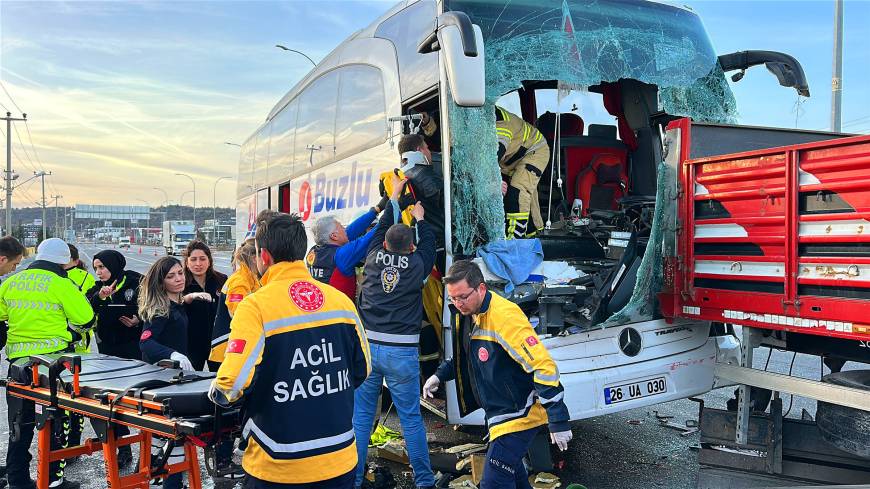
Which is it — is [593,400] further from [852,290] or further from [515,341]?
[852,290]

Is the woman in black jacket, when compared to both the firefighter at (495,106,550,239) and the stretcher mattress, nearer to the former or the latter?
the stretcher mattress

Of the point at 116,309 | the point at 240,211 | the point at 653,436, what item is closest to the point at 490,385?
the point at 653,436

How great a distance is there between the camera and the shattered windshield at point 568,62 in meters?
4.71

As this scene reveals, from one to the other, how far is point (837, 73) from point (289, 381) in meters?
14.3

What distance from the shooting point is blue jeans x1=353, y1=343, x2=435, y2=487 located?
4.56m

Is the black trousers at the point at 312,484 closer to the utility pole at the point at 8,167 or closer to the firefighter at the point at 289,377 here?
the firefighter at the point at 289,377

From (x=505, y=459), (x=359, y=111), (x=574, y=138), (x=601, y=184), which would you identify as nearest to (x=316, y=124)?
(x=359, y=111)

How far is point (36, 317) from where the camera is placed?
4.57 metres

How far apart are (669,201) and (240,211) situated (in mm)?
9503

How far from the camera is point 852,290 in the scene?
3246 millimetres

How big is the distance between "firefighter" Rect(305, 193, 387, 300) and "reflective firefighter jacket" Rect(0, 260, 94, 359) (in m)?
1.68

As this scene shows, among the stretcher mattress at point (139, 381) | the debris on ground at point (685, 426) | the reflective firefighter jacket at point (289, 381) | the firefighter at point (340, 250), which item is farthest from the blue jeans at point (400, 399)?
the debris on ground at point (685, 426)

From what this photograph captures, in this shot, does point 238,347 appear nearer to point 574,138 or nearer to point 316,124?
point 574,138

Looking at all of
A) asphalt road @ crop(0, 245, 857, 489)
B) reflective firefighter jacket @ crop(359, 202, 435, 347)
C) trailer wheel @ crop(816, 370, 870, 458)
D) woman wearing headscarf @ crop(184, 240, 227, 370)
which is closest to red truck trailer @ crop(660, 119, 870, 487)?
trailer wheel @ crop(816, 370, 870, 458)
